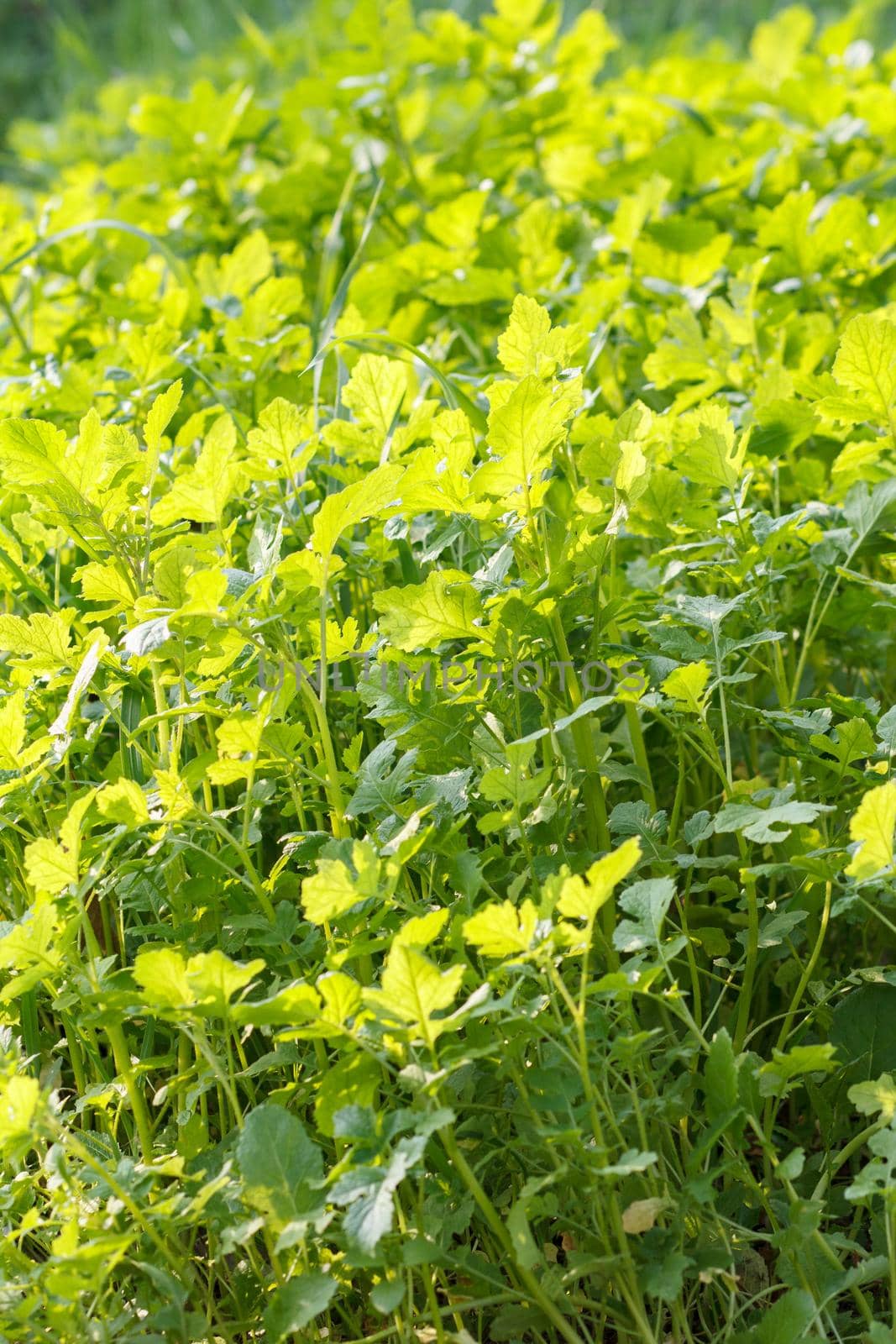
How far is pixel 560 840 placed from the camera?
1.21 m

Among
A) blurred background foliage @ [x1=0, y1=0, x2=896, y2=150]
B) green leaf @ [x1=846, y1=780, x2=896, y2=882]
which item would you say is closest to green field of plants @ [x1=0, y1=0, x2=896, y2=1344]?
green leaf @ [x1=846, y1=780, x2=896, y2=882]

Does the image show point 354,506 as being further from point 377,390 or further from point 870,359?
point 870,359

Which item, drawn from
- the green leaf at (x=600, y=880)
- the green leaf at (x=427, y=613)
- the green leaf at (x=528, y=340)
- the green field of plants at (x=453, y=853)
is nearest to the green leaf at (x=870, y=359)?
the green field of plants at (x=453, y=853)

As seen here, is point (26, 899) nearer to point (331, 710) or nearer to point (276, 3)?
point (331, 710)

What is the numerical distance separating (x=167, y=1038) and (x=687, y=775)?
2.08ft

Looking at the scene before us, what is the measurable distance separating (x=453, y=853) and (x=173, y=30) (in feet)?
15.7

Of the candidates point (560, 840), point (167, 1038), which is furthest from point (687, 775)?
point (167, 1038)

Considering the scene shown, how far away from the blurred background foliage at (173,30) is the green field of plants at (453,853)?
313cm

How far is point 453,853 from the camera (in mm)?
1158

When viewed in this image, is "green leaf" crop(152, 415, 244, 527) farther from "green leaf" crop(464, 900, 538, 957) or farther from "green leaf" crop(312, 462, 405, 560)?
"green leaf" crop(464, 900, 538, 957)

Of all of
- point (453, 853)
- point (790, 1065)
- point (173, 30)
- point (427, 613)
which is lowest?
point (790, 1065)

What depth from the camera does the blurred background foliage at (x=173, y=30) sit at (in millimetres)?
4688

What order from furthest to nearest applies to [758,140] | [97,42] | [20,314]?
[97,42] → [758,140] → [20,314]

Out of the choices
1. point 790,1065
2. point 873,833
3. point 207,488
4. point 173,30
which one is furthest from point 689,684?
point 173,30
